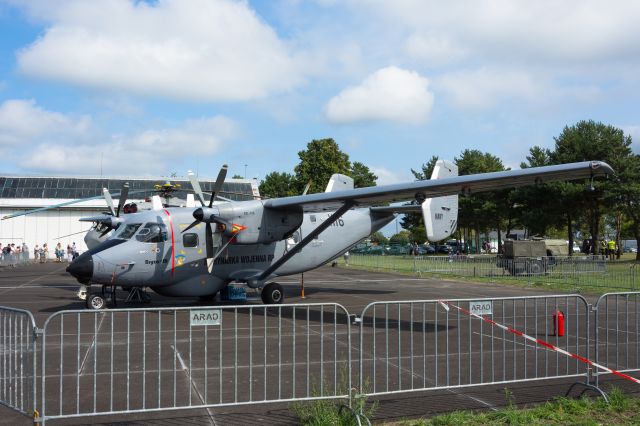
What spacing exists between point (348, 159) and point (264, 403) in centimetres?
5284

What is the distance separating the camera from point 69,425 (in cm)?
585

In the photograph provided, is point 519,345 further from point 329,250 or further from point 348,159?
point 348,159

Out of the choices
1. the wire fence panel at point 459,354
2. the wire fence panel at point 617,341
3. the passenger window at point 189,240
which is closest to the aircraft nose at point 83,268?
the passenger window at point 189,240

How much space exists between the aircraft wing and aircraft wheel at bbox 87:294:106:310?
508 cm

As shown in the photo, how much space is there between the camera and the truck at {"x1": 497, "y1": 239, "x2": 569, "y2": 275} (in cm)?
2872

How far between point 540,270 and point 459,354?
23386 mm

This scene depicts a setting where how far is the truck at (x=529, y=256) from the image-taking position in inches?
1131

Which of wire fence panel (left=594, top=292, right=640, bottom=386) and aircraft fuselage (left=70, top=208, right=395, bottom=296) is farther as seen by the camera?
aircraft fuselage (left=70, top=208, right=395, bottom=296)

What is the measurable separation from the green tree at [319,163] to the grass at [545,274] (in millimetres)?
19419

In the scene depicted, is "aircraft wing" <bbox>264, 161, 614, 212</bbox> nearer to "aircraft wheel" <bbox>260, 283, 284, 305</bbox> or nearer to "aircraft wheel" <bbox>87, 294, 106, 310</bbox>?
"aircraft wheel" <bbox>260, 283, 284, 305</bbox>

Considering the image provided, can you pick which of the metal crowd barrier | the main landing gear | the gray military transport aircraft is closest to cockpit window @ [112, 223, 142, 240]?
the gray military transport aircraft

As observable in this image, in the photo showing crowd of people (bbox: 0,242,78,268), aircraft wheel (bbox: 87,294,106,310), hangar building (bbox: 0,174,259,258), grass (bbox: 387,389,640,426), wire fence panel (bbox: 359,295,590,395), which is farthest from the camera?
hangar building (bbox: 0,174,259,258)

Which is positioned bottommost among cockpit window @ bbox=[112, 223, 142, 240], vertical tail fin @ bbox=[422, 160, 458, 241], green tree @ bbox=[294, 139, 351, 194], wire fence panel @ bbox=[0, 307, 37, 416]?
wire fence panel @ bbox=[0, 307, 37, 416]

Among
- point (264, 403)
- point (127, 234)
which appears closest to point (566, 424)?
point (264, 403)
